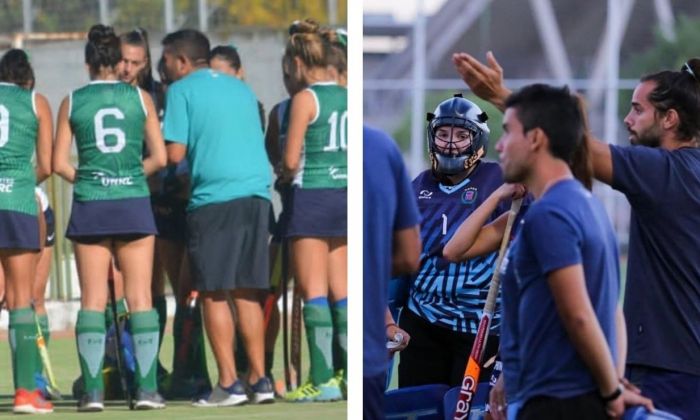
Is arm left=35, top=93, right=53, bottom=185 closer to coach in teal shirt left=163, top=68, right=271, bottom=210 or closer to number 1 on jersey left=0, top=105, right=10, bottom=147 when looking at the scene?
number 1 on jersey left=0, top=105, right=10, bottom=147

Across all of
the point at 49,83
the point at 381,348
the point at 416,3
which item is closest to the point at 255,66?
the point at 49,83

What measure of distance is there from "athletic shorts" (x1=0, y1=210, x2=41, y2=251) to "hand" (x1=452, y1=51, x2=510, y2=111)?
183 cm

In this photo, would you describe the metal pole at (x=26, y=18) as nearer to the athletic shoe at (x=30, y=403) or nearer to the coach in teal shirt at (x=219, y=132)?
the coach in teal shirt at (x=219, y=132)

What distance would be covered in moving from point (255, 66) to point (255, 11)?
198 millimetres

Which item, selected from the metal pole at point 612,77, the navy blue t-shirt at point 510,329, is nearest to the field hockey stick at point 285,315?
the navy blue t-shirt at point 510,329

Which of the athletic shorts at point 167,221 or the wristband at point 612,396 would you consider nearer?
the wristband at point 612,396

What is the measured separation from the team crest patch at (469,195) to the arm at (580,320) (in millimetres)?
1997

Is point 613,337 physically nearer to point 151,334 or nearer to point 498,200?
point 498,200

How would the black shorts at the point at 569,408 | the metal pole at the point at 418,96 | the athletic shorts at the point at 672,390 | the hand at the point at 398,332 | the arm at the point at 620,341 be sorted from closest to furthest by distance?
1. the black shorts at the point at 569,408
2. the arm at the point at 620,341
3. the athletic shorts at the point at 672,390
4. the hand at the point at 398,332
5. the metal pole at the point at 418,96

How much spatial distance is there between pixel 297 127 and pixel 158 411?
1.14 m

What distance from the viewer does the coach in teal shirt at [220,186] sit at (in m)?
5.47

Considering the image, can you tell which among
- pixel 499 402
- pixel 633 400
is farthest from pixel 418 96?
pixel 633 400

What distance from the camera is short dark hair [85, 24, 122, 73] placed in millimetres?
5379

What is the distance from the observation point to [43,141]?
541cm
